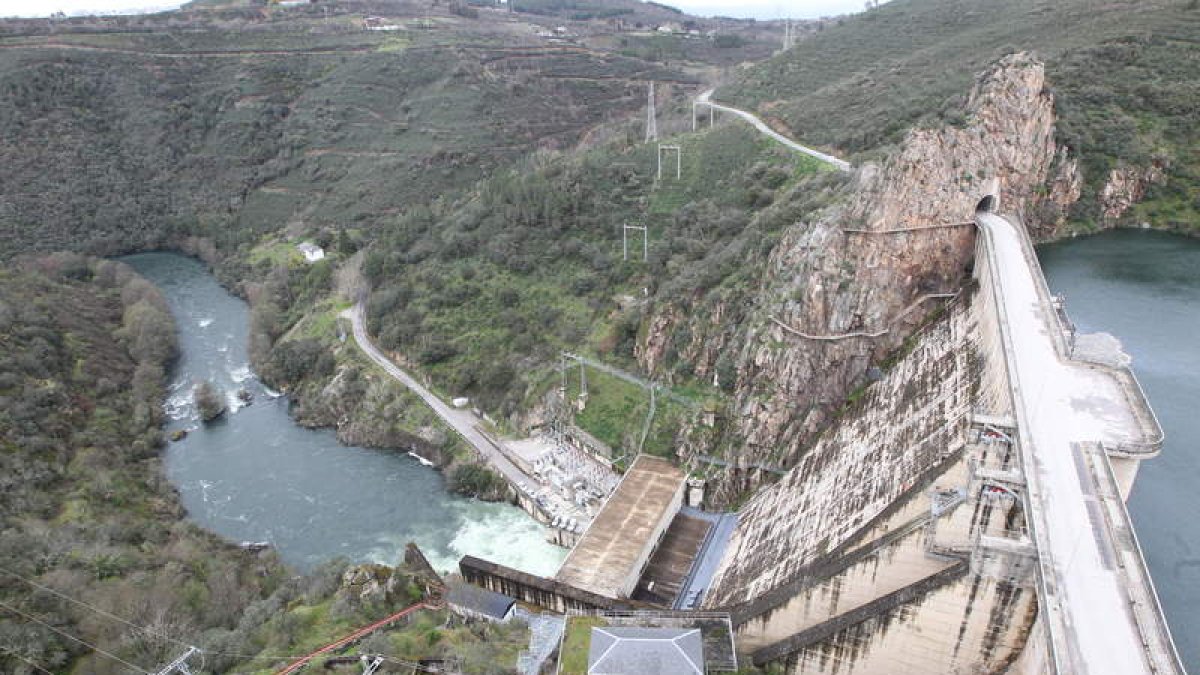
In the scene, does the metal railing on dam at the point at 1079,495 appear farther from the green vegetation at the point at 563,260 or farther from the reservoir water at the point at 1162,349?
the green vegetation at the point at 563,260

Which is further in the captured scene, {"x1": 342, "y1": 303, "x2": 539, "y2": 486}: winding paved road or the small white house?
the small white house

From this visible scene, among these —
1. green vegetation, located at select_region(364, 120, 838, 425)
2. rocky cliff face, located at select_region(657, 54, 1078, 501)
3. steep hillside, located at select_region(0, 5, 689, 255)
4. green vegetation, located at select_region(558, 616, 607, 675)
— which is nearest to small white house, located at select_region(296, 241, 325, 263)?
steep hillside, located at select_region(0, 5, 689, 255)

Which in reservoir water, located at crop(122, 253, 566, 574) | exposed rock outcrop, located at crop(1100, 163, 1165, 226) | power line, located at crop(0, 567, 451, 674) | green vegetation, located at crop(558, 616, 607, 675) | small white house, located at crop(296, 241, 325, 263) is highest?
exposed rock outcrop, located at crop(1100, 163, 1165, 226)

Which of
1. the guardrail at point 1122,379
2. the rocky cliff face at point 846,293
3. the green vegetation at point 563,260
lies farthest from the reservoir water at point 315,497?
the guardrail at point 1122,379

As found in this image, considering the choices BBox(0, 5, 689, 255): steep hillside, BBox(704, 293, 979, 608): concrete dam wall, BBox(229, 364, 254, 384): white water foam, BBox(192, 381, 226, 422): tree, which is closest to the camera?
BBox(704, 293, 979, 608): concrete dam wall

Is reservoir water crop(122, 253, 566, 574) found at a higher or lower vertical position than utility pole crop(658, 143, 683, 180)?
lower

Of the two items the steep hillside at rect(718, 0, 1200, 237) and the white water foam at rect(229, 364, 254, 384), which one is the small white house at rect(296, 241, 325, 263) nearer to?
the white water foam at rect(229, 364, 254, 384)

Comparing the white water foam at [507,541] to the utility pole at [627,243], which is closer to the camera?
the white water foam at [507,541]
